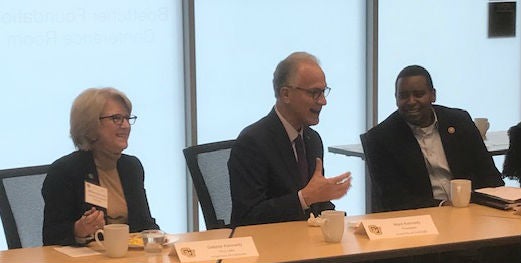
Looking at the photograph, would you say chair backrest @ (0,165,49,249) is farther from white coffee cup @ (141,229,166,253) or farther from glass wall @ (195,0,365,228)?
glass wall @ (195,0,365,228)

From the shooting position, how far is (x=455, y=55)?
644 centimetres

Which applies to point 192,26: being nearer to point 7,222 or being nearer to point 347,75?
point 347,75

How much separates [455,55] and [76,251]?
13.8ft

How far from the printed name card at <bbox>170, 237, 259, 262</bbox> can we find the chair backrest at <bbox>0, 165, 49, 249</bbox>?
2.58 feet

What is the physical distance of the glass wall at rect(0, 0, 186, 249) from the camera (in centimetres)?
514

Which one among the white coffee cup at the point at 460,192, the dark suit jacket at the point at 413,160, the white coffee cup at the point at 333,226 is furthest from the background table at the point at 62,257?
the dark suit jacket at the point at 413,160

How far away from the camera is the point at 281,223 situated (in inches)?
129

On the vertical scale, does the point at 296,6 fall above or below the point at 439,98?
above

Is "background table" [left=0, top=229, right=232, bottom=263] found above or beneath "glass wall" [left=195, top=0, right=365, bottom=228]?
beneath

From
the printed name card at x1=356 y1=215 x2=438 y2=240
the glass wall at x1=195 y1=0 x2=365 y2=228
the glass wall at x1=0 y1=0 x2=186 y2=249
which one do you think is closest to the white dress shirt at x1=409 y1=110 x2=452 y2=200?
the printed name card at x1=356 y1=215 x2=438 y2=240

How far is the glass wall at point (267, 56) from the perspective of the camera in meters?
5.68

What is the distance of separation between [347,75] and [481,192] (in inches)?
106

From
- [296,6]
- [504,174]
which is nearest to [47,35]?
[296,6]

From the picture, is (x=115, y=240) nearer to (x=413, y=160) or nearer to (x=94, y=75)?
(x=413, y=160)
